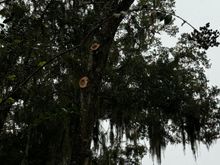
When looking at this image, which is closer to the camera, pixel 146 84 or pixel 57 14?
pixel 57 14

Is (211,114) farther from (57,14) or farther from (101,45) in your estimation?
(101,45)

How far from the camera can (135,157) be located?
10180mm

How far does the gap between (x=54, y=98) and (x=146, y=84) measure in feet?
6.27

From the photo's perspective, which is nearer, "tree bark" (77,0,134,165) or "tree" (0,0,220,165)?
"tree bark" (77,0,134,165)

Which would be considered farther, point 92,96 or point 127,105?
point 127,105

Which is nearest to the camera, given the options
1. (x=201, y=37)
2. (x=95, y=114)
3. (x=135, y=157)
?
(x=201, y=37)

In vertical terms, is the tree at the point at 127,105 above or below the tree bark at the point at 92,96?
above

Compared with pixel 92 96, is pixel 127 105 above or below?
above

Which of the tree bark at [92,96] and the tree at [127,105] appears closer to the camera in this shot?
the tree bark at [92,96]

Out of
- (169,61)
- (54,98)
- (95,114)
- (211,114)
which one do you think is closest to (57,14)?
(95,114)

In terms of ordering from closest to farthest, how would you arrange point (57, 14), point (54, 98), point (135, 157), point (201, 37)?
point (201, 37) < point (57, 14) < point (54, 98) < point (135, 157)

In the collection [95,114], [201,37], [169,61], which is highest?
[169,61]

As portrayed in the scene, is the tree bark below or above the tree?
below

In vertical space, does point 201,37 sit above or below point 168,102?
below
